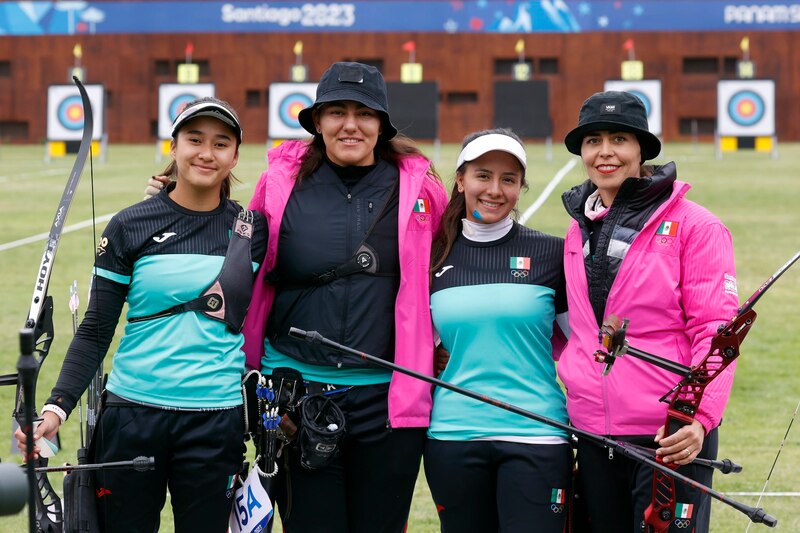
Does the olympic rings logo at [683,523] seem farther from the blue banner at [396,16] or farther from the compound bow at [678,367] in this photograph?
the blue banner at [396,16]

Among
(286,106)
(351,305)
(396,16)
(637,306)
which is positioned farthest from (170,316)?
(396,16)

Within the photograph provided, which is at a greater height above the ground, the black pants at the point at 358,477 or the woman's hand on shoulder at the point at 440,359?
the woman's hand on shoulder at the point at 440,359

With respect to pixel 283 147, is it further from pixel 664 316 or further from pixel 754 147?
pixel 754 147

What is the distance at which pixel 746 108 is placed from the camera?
23000mm

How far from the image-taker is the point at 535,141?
24484mm

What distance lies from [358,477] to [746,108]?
21.0 metres

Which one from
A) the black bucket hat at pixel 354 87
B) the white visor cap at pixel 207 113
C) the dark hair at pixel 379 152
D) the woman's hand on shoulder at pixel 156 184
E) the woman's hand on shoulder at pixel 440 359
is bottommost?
the woman's hand on shoulder at pixel 440 359

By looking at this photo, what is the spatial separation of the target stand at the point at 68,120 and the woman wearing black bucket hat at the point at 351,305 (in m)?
18.6

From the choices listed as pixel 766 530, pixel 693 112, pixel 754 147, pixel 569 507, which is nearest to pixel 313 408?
pixel 569 507

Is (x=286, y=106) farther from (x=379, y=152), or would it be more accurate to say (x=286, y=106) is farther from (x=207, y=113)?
(x=207, y=113)

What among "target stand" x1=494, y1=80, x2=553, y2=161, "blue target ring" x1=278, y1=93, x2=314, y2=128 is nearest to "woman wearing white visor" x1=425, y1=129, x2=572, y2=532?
"blue target ring" x1=278, y1=93, x2=314, y2=128

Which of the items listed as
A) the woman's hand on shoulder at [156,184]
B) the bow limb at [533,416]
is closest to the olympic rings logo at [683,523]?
the bow limb at [533,416]

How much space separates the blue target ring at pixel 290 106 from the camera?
22516 mm

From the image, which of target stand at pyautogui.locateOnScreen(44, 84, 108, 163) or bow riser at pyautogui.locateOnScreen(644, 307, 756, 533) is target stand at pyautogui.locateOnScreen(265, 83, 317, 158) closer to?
target stand at pyautogui.locateOnScreen(44, 84, 108, 163)
